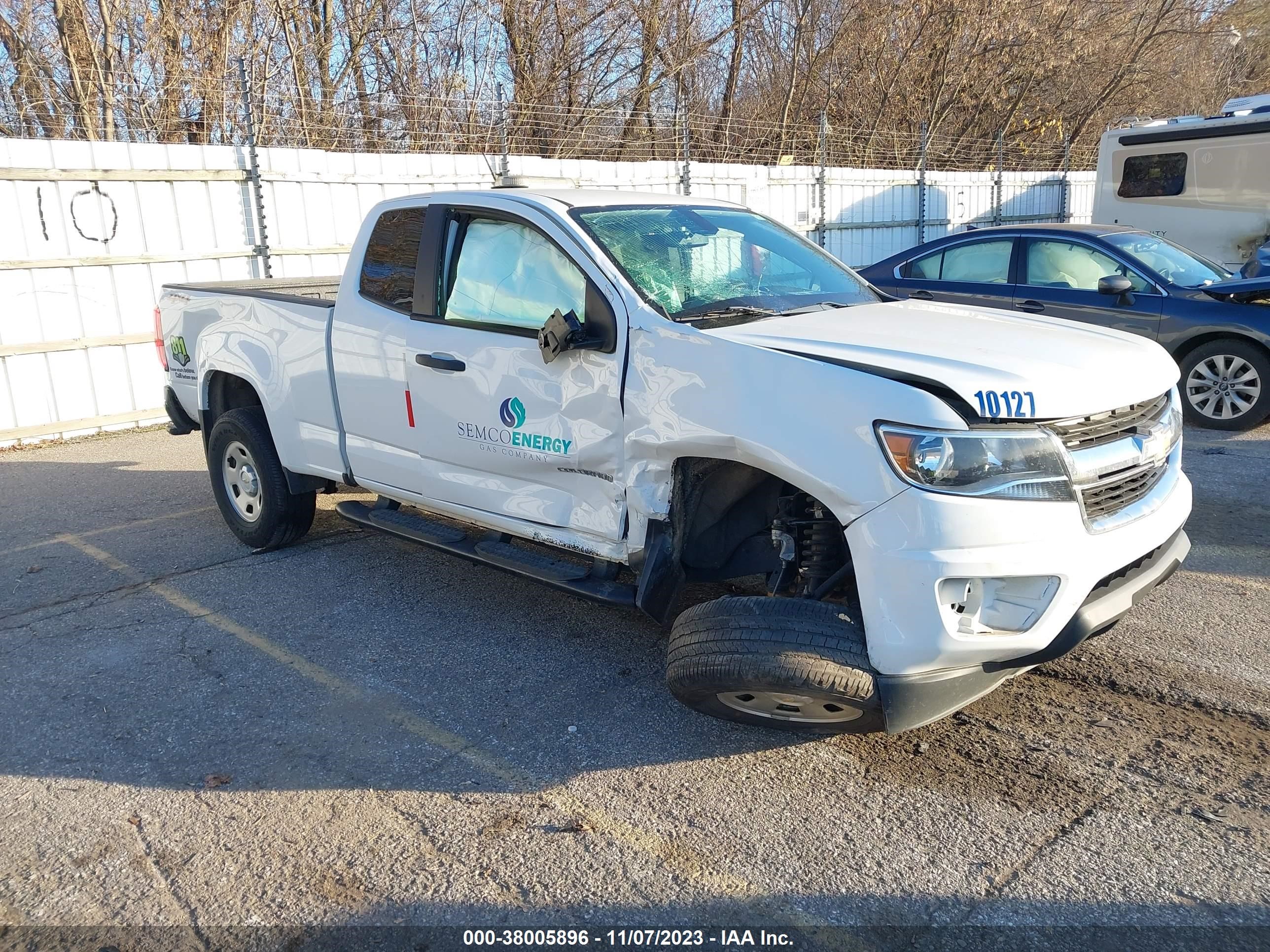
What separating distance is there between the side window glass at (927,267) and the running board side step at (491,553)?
575 cm

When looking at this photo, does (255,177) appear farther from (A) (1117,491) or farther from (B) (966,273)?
(A) (1117,491)

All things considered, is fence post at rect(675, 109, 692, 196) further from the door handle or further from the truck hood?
the truck hood

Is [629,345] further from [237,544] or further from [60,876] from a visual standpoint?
[237,544]

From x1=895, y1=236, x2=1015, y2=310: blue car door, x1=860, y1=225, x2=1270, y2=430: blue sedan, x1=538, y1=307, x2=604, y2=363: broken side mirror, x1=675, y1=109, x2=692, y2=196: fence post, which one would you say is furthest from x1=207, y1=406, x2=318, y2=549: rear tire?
x1=675, y1=109, x2=692, y2=196: fence post

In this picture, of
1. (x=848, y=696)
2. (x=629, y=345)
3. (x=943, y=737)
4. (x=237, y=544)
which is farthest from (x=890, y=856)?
(x=237, y=544)

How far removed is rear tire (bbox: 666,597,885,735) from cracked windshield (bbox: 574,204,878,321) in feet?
3.76

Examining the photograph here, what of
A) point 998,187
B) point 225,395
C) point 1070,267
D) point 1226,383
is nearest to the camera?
point 225,395

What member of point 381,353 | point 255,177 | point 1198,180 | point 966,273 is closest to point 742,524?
point 381,353

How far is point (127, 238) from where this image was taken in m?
9.54

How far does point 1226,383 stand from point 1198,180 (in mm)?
6161

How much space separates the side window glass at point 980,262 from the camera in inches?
351

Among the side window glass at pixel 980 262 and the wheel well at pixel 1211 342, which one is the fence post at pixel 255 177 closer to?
the side window glass at pixel 980 262

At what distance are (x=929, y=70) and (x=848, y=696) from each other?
23590 millimetres

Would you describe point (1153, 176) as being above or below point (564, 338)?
above
